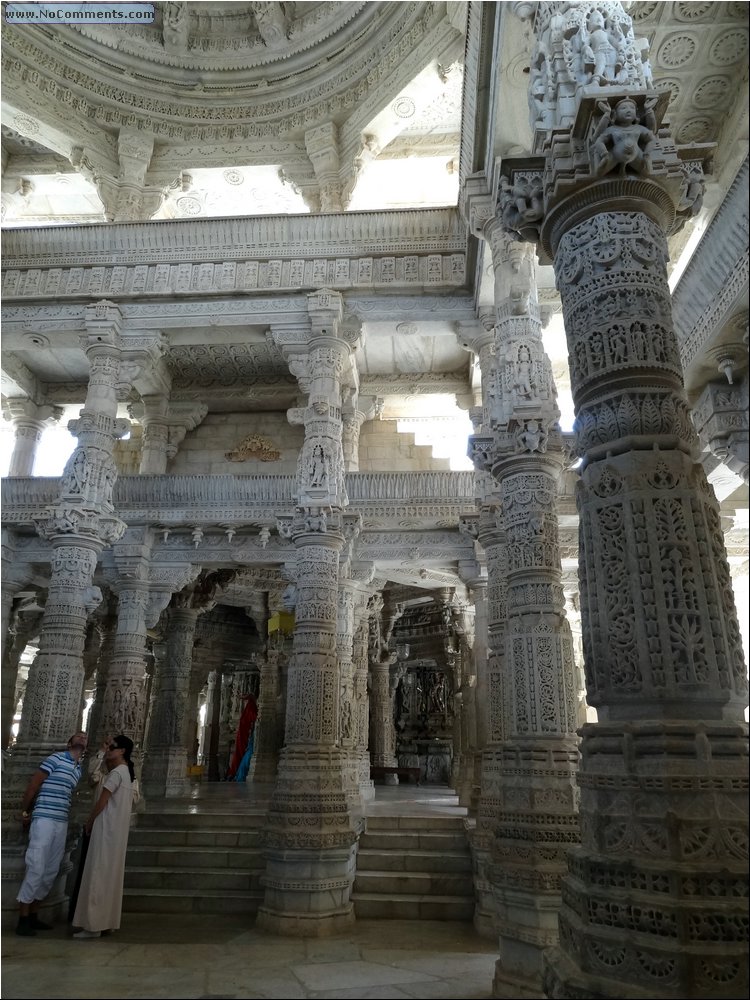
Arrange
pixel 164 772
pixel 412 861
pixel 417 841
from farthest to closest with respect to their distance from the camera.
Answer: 1. pixel 164 772
2. pixel 417 841
3. pixel 412 861

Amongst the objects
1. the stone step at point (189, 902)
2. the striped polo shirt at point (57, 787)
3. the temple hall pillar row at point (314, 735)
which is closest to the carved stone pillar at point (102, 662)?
the stone step at point (189, 902)

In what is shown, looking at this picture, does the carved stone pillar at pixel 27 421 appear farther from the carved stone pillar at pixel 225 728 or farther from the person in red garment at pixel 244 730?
the carved stone pillar at pixel 225 728

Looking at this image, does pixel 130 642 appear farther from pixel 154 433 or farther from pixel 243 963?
pixel 243 963

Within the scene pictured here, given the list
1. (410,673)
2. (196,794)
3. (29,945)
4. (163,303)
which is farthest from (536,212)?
(410,673)

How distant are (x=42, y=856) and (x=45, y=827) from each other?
0.78 feet

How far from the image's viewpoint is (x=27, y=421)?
47.1 ft

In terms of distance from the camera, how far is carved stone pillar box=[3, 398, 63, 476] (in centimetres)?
1405

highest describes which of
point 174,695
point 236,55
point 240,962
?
point 236,55

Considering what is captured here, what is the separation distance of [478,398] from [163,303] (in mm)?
6243

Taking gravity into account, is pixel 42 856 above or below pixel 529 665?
below

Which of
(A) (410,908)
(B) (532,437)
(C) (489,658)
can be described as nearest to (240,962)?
(A) (410,908)

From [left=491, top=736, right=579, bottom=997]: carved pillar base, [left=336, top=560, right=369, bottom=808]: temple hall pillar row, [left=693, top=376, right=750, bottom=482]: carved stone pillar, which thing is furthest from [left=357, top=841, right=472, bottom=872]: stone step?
[left=693, top=376, right=750, bottom=482]: carved stone pillar

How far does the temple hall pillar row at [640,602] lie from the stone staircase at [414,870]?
193 inches

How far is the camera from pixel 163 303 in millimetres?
10016
